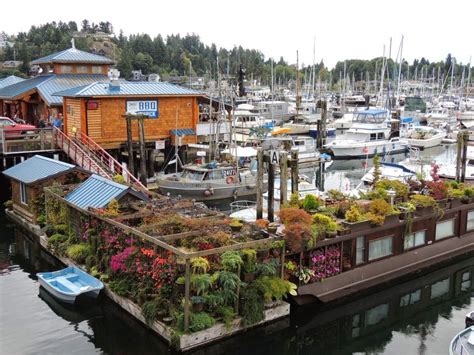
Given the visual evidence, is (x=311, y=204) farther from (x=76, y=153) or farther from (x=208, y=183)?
(x=76, y=153)

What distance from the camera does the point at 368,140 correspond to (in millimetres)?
49812

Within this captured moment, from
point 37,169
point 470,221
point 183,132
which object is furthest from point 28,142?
point 470,221

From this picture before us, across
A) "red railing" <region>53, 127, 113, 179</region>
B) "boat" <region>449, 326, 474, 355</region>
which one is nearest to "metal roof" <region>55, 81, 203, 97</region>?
"red railing" <region>53, 127, 113, 179</region>

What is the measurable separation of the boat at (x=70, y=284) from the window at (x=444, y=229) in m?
13.6

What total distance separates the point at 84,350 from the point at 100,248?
13.6 feet

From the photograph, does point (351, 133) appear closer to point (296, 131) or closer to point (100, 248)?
point (296, 131)

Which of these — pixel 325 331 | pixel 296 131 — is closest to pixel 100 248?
pixel 325 331

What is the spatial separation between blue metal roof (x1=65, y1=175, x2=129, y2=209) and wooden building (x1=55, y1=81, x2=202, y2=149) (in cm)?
874

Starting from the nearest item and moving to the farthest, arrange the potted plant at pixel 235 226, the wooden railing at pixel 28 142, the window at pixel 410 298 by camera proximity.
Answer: the potted plant at pixel 235 226 < the window at pixel 410 298 < the wooden railing at pixel 28 142

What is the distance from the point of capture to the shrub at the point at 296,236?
15469 millimetres

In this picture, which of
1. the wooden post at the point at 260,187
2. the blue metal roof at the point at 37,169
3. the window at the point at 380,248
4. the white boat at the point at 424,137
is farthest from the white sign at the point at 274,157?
the white boat at the point at 424,137

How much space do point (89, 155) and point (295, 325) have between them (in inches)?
657

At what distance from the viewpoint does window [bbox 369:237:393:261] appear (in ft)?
61.0

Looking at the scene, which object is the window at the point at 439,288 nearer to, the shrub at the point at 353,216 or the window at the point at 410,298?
the window at the point at 410,298
